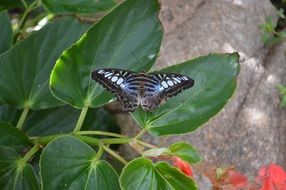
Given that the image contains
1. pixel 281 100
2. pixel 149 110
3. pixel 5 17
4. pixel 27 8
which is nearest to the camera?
pixel 149 110

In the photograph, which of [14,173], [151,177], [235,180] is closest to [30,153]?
[14,173]

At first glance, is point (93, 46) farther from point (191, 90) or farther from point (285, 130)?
point (285, 130)

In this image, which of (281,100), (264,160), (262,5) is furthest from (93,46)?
(262,5)

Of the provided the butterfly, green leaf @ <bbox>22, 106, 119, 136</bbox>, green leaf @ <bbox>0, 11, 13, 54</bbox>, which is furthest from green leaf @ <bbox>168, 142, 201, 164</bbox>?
green leaf @ <bbox>0, 11, 13, 54</bbox>

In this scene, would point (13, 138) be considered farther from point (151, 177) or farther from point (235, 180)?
point (235, 180)

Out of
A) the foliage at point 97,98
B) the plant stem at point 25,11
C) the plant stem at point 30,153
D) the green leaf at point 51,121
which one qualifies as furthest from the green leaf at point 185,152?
the plant stem at point 25,11

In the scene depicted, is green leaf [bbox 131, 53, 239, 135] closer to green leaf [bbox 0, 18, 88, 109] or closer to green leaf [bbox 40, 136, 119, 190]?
green leaf [bbox 40, 136, 119, 190]
